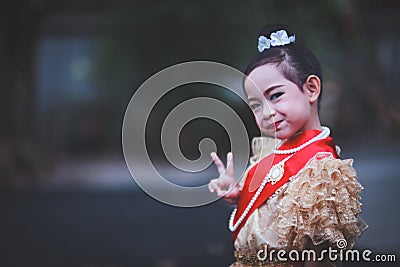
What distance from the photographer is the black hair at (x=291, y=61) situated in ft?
2.82

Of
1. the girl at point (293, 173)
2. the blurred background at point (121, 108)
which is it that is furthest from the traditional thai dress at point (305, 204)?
the blurred background at point (121, 108)

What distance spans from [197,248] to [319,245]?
2145 mm

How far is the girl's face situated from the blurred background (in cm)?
7

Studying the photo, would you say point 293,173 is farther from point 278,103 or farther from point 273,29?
point 273,29

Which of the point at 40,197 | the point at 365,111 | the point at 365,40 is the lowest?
the point at 40,197

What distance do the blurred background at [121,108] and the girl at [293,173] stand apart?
0.29 feet

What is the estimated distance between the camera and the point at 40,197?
15.1 feet

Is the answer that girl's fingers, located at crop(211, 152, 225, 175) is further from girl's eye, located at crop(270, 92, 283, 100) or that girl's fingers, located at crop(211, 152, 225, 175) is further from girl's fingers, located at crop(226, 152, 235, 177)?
girl's eye, located at crop(270, 92, 283, 100)

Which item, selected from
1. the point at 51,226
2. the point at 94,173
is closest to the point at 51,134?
the point at 94,173

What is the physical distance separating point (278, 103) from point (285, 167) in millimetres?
90

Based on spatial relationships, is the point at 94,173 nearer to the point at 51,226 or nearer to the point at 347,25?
the point at 51,226

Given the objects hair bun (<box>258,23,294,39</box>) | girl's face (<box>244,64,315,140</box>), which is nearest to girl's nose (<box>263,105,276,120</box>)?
girl's face (<box>244,64,315,140</box>)

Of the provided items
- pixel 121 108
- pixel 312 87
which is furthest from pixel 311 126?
pixel 121 108

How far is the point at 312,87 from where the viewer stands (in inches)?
34.0
